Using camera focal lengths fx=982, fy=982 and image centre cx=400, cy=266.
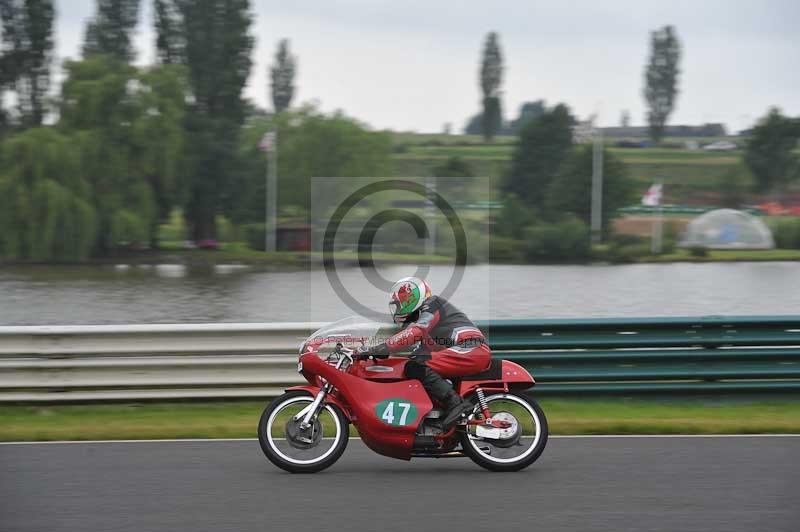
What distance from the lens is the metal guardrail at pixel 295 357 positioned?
10023mm

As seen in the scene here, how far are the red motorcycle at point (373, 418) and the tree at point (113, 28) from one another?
70.3m

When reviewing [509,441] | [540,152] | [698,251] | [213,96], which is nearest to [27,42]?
[213,96]

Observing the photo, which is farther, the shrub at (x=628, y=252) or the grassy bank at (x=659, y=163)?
the grassy bank at (x=659, y=163)

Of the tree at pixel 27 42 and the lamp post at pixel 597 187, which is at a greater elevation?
the tree at pixel 27 42

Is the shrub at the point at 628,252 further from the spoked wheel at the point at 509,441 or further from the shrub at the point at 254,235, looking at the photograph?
the spoked wheel at the point at 509,441

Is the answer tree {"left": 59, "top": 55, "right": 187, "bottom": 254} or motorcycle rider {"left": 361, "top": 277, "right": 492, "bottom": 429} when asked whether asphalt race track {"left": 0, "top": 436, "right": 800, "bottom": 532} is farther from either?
tree {"left": 59, "top": 55, "right": 187, "bottom": 254}

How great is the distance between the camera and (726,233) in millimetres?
58125

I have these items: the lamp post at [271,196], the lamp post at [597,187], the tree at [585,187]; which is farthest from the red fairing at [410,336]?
the tree at [585,187]

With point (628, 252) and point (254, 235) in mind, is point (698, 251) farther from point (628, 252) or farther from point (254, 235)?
point (254, 235)

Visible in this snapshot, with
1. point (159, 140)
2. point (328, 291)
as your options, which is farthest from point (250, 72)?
point (328, 291)

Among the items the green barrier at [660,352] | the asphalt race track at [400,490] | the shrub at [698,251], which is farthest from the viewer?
the shrub at [698,251]

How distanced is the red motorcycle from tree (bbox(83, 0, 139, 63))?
70269mm

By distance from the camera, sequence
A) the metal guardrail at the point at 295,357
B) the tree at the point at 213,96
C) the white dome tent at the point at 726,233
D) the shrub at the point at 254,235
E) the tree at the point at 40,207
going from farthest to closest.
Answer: the tree at the point at 213,96
the white dome tent at the point at 726,233
the shrub at the point at 254,235
the tree at the point at 40,207
the metal guardrail at the point at 295,357

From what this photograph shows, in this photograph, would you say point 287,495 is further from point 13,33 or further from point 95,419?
point 13,33
